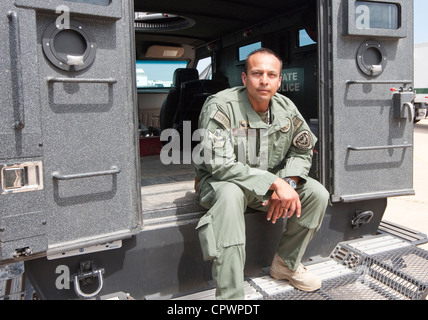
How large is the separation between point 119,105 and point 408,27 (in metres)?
2.02

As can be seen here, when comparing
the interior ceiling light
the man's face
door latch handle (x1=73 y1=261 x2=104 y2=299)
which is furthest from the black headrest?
door latch handle (x1=73 y1=261 x2=104 y2=299)

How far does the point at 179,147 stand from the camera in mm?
5355

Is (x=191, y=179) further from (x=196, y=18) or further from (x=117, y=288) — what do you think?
(x=196, y=18)

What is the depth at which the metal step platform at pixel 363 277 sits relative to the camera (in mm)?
2354

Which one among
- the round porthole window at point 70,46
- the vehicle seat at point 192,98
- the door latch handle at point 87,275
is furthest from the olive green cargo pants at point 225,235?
the vehicle seat at point 192,98

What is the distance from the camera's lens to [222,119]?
2.39 metres

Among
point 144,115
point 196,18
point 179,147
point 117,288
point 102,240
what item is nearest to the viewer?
point 102,240

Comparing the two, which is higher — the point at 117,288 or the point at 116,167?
the point at 116,167

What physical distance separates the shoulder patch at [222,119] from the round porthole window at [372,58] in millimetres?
990

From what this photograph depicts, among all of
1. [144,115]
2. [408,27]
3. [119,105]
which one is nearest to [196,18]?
[144,115]

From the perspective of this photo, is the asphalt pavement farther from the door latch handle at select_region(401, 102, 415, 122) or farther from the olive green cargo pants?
the olive green cargo pants

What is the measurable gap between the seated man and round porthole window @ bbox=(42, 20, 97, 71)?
2.50 ft

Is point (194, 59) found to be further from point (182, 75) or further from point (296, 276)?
point (296, 276)

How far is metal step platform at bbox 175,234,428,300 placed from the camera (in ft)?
7.72
